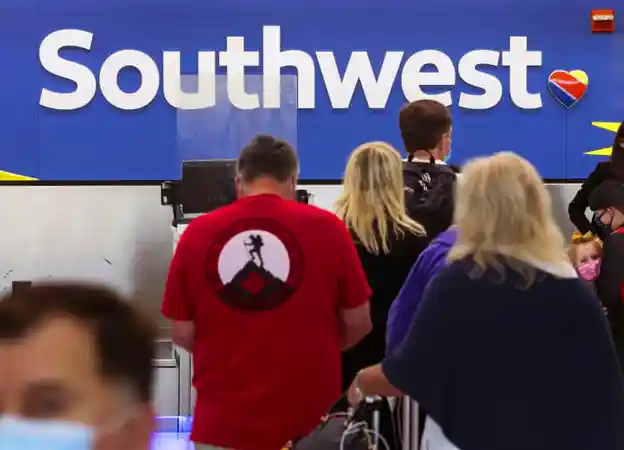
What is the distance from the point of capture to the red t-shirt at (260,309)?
2438mm

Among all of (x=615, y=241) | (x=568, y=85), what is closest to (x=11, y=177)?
(x=568, y=85)

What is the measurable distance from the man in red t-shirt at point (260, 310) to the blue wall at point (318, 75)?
3186 mm

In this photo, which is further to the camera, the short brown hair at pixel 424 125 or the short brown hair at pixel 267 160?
the short brown hair at pixel 424 125

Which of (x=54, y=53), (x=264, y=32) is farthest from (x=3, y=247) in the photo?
(x=264, y=32)

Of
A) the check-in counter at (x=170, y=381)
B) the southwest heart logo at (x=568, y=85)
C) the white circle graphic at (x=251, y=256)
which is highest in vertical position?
the southwest heart logo at (x=568, y=85)

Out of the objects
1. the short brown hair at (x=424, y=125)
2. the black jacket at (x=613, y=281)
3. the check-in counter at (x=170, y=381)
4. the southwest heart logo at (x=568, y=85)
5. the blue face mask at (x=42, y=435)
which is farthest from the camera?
the southwest heart logo at (x=568, y=85)

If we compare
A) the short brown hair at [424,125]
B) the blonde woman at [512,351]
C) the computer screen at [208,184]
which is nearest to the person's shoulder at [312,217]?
the blonde woman at [512,351]

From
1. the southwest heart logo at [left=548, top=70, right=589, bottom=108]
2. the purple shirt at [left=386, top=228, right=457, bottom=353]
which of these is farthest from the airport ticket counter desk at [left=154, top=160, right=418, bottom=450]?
the southwest heart logo at [left=548, top=70, right=589, bottom=108]

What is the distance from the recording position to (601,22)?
5.74m

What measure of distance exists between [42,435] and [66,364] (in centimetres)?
8

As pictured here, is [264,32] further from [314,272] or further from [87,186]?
[314,272]

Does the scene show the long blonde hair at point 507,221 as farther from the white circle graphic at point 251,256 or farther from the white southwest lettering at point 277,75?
the white southwest lettering at point 277,75

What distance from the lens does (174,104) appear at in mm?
5613

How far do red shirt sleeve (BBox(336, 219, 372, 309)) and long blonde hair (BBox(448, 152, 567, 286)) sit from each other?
0.47m
